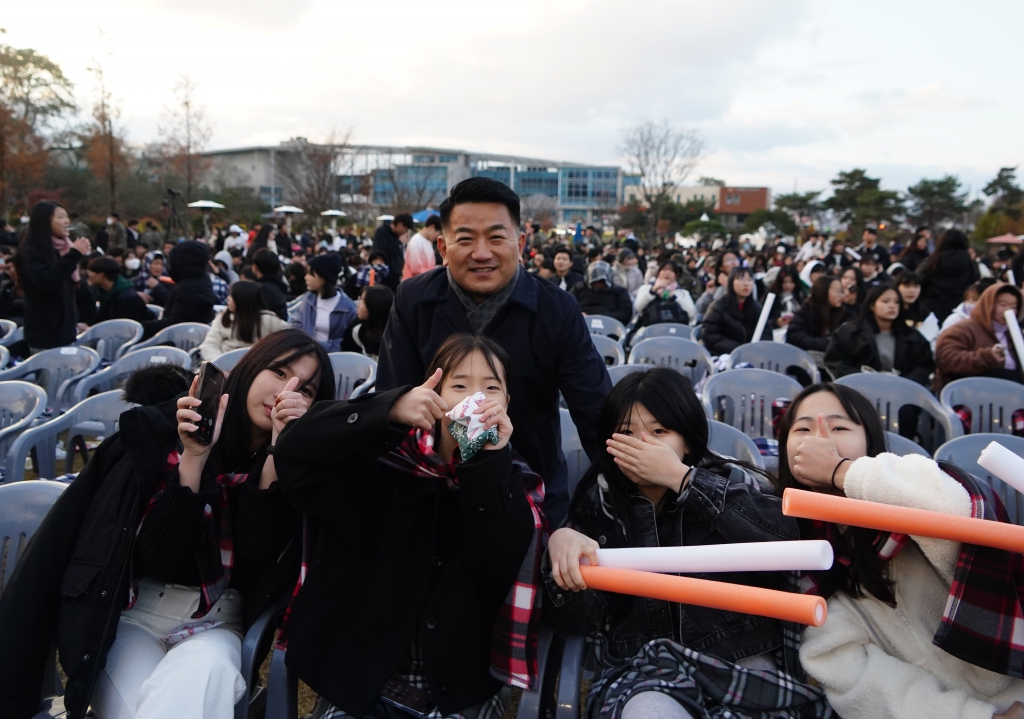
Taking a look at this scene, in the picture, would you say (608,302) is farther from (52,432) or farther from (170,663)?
(170,663)

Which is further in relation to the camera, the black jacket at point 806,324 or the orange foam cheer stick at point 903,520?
the black jacket at point 806,324

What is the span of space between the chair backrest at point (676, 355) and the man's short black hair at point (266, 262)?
367cm

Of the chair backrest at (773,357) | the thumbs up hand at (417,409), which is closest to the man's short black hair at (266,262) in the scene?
the chair backrest at (773,357)

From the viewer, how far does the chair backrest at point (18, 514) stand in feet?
7.26

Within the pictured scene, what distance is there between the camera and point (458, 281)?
2.21 metres

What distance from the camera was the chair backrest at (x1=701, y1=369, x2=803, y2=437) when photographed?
420 centimetres

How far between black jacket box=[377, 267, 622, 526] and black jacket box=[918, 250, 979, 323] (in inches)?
280

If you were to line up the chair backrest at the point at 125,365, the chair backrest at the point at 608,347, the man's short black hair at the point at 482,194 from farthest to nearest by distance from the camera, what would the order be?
1. the chair backrest at the point at 608,347
2. the chair backrest at the point at 125,365
3. the man's short black hair at the point at 482,194

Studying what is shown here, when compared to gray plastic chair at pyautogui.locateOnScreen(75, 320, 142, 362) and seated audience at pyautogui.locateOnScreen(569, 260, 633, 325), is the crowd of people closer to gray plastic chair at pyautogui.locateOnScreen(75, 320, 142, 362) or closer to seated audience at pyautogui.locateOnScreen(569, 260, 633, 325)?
gray plastic chair at pyautogui.locateOnScreen(75, 320, 142, 362)

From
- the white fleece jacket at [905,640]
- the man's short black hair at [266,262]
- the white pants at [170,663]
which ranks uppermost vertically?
the man's short black hair at [266,262]

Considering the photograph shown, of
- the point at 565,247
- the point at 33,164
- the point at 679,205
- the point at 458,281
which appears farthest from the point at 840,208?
the point at 458,281

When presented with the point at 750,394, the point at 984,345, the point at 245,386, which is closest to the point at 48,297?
the point at 245,386

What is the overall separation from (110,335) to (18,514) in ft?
15.3

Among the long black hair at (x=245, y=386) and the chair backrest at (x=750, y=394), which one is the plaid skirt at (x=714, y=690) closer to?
the long black hair at (x=245, y=386)
